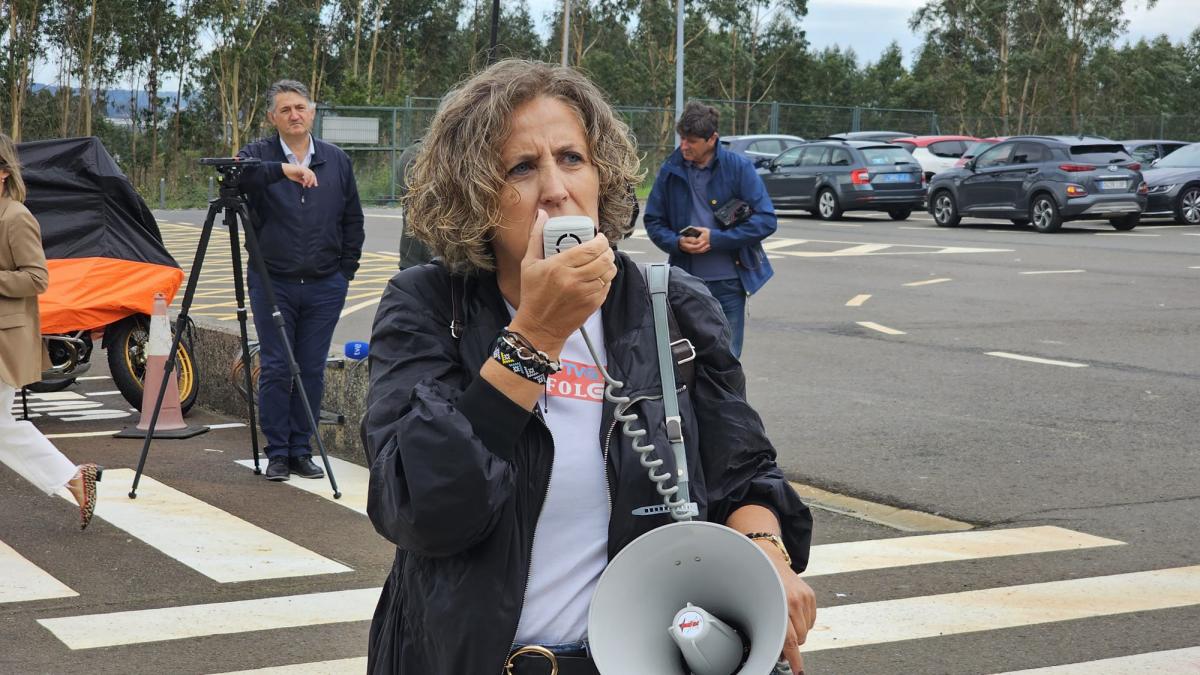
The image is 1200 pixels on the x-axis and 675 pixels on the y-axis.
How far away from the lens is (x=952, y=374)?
11.3 metres

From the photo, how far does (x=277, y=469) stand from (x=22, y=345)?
1.54 metres

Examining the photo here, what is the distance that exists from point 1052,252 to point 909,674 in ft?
59.7

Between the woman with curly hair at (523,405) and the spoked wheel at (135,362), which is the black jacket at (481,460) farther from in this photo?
the spoked wheel at (135,362)

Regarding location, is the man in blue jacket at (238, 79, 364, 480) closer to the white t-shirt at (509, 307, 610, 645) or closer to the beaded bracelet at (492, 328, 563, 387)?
the white t-shirt at (509, 307, 610, 645)

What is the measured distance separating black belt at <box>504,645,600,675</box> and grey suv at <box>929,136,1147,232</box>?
82.3ft

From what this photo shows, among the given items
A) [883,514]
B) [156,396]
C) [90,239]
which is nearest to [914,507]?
[883,514]

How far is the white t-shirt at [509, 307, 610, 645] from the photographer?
7.16 ft

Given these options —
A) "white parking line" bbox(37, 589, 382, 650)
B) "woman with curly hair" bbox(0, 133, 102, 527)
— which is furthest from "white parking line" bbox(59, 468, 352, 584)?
"white parking line" bbox(37, 589, 382, 650)

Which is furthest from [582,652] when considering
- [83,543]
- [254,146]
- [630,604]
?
[254,146]

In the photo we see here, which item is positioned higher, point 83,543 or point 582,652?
point 582,652

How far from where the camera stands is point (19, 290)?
693 cm

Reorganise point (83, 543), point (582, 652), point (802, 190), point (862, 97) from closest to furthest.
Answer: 1. point (582, 652)
2. point (83, 543)
3. point (802, 190)
4. point (862, 97)

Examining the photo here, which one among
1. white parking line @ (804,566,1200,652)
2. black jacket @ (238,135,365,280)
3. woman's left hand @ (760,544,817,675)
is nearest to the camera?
woman's left hand @ (760,544,817,675)

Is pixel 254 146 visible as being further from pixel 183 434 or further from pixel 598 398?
pixel 598 398
